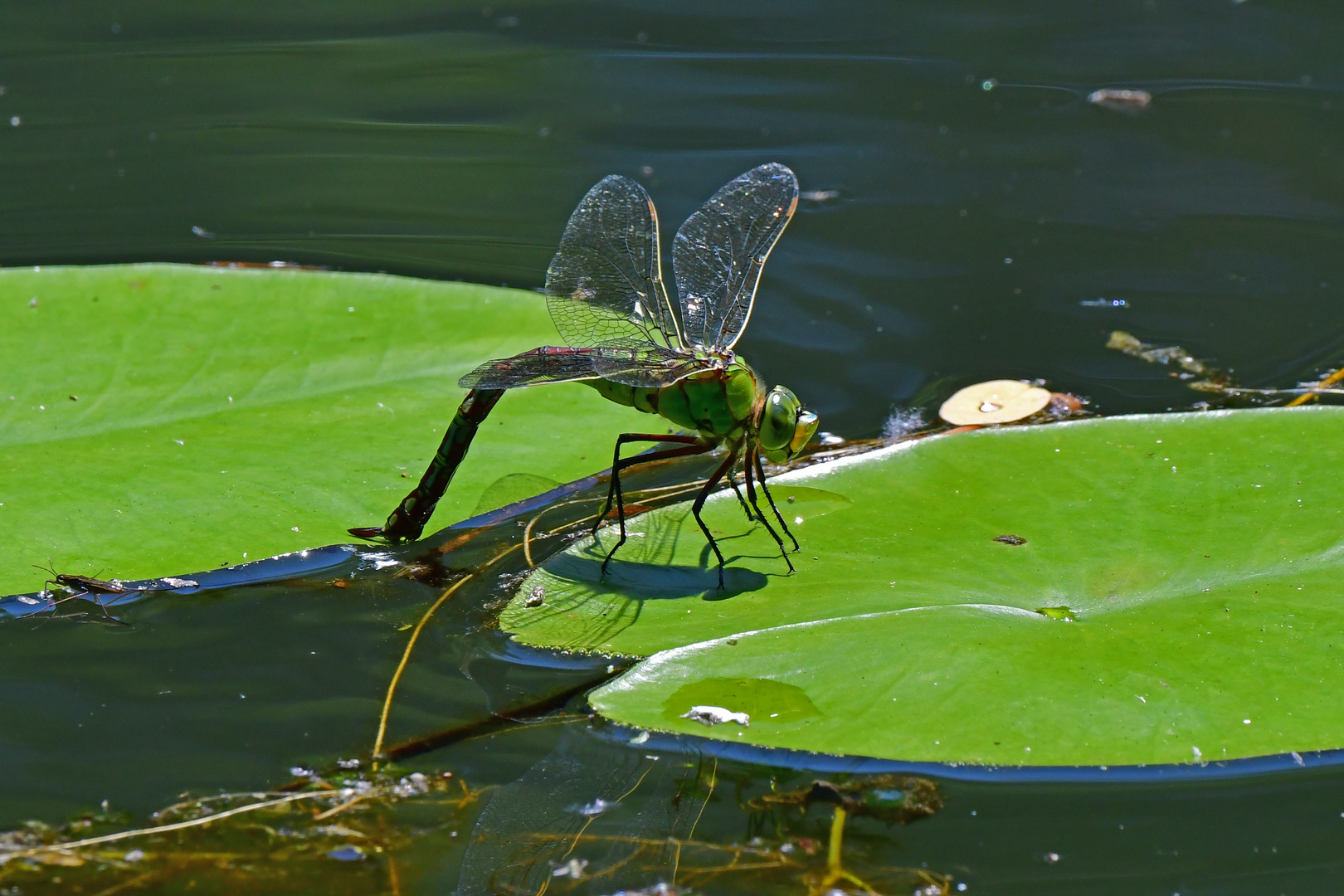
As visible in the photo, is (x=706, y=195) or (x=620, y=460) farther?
(x=706, y=195)

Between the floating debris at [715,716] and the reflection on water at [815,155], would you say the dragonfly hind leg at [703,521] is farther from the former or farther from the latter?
the reflection on water at [815,155]

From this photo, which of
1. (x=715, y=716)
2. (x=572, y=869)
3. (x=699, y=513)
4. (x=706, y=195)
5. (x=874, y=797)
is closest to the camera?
(x=572, y=869)

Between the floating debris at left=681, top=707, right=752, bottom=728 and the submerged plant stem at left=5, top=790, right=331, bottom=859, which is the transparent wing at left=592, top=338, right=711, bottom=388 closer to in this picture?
the floating debris at left=681, top=707, right=752, bottom=728

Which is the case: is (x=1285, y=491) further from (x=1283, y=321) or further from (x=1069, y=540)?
(x=1283, y=321)

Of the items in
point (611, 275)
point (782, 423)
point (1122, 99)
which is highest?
point (1122, 99)

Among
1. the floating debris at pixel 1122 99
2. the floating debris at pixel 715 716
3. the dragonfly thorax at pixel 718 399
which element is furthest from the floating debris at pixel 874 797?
the floating debris at pixel 1122 99

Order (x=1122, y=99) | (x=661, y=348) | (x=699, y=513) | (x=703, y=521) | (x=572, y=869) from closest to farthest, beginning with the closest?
(x=572, y=869) → (x=699, y=513) → (x=703, y=521) → (x=661, y=348) → (x=1122, y=99)

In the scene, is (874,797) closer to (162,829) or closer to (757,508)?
(757,508)

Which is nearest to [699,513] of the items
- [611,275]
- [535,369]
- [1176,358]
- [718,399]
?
[718,399]
